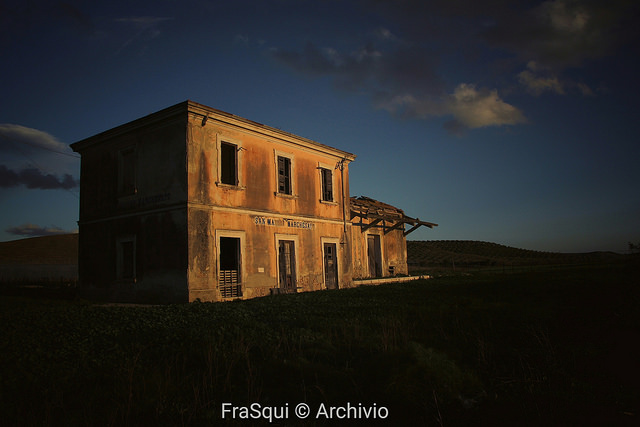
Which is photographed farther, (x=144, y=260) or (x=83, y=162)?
(x=83, y=162)

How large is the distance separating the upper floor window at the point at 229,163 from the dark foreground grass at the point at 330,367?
716cm

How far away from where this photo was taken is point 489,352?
6.25 meters

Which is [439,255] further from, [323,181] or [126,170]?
[126,170]

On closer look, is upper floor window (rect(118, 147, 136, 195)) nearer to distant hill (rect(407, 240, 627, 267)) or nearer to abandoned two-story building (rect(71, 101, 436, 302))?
abandoned two-story building (rect(71, 101, 436, 302))

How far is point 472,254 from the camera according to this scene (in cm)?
5728

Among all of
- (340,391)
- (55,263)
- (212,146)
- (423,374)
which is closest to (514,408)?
(423,374)

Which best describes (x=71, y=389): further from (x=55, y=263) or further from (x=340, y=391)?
(x=55, y=263)

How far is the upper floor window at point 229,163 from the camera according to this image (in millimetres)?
14969

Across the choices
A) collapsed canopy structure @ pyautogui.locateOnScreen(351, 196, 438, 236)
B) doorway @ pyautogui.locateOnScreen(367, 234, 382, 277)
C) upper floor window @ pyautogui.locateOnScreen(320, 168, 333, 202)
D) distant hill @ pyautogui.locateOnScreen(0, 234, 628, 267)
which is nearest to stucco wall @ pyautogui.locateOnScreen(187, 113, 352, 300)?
upper floor window @ pyautogui.locateOnScreen(320, 168, 333, 202)

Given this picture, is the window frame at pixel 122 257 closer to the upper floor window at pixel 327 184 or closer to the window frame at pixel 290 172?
the window frame at pixel 290 172

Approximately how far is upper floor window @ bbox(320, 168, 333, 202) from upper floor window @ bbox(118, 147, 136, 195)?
789 centimetres

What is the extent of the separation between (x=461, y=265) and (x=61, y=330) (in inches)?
1494

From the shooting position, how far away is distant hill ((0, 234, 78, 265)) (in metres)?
44.2

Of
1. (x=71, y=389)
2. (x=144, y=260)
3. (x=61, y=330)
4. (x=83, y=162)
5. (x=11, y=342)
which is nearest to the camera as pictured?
(x=71, y=389)
